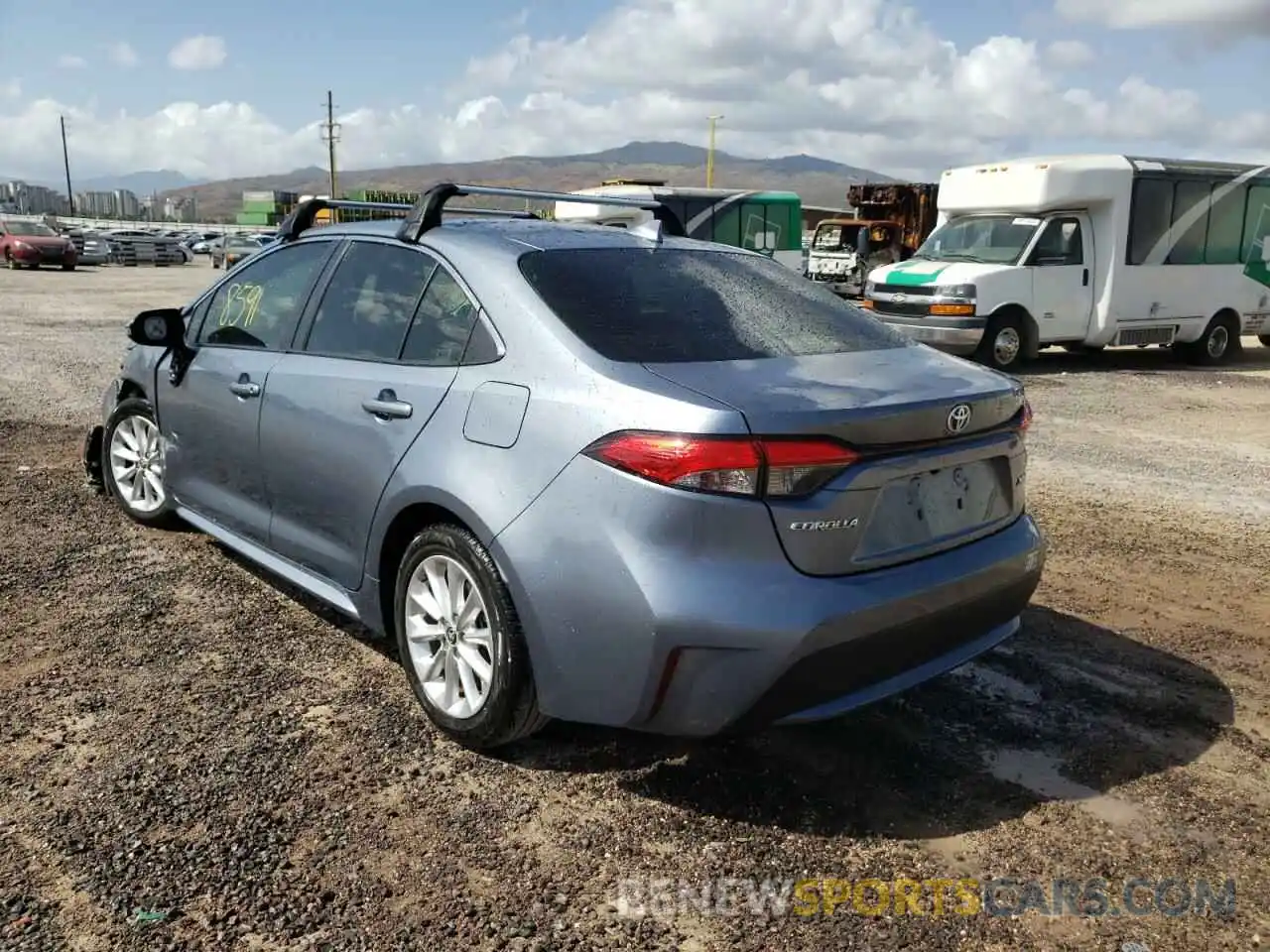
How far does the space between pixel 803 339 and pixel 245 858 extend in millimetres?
2186

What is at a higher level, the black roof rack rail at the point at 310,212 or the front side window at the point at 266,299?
the black roof rack rail at the point at 310,212

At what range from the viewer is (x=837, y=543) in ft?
8.81

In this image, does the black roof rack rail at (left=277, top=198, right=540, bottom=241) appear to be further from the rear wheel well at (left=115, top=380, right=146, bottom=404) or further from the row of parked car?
the row of parked car

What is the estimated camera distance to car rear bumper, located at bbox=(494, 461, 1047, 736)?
102 inches

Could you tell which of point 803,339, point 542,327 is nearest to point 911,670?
point 803,339

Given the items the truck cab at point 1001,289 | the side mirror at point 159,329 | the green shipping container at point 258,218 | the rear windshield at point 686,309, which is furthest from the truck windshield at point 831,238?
the green shipping container at point 258,218

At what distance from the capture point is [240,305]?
446 cm

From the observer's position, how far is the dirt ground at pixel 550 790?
244 centimetres

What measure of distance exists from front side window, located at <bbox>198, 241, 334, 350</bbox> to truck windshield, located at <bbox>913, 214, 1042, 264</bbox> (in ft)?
35.1

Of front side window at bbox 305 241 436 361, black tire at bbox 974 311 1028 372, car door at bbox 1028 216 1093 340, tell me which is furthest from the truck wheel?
front side window at bbox 305 241 436 361

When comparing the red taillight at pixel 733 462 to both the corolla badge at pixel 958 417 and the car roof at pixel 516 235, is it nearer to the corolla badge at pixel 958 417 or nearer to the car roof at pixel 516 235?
the corolla badge at pixel 958 417

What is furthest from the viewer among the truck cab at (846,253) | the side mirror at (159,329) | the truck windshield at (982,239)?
the truck cab at (846,253)

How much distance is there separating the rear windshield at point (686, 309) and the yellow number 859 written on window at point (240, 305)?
1604 millimetres

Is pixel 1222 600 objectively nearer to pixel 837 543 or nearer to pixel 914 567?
pixel 914 567
